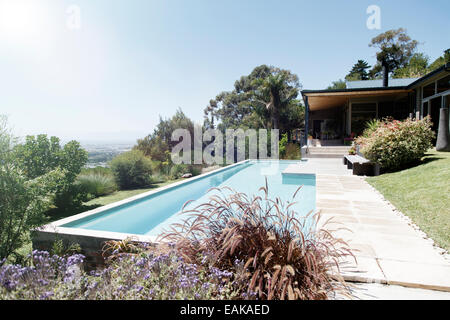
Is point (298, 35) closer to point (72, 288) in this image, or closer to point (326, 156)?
point (326, 156)

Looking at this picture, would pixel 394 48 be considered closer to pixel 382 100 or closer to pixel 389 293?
pixel 382 100

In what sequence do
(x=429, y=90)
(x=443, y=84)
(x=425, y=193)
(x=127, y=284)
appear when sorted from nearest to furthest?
1. (x=127, y=284)
2. (x=425, y=193)
3. (x=443, y=84)
4. (x=429, y=90)

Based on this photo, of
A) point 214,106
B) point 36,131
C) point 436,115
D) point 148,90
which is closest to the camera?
point 36,131

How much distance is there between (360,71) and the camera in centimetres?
3834

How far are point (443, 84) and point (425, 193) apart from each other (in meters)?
8.27

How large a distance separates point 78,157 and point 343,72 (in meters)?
41.0

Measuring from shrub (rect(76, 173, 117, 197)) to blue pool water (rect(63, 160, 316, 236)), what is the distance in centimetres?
204

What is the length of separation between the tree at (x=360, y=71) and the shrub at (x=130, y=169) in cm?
3681

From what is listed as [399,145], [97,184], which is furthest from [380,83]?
[97,184]

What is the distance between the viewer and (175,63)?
20.3 m

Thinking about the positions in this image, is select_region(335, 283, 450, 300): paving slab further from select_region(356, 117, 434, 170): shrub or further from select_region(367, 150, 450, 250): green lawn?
select_region(356, 117, 434, 170): shrub

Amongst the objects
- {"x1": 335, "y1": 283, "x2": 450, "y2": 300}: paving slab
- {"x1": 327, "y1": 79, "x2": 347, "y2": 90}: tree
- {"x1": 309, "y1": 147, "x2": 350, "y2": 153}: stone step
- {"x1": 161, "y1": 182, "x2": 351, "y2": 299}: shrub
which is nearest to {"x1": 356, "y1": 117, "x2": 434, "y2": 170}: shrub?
{"x1": 309, "y1": 147, "x2": 350, "y2": 153}: stone step
